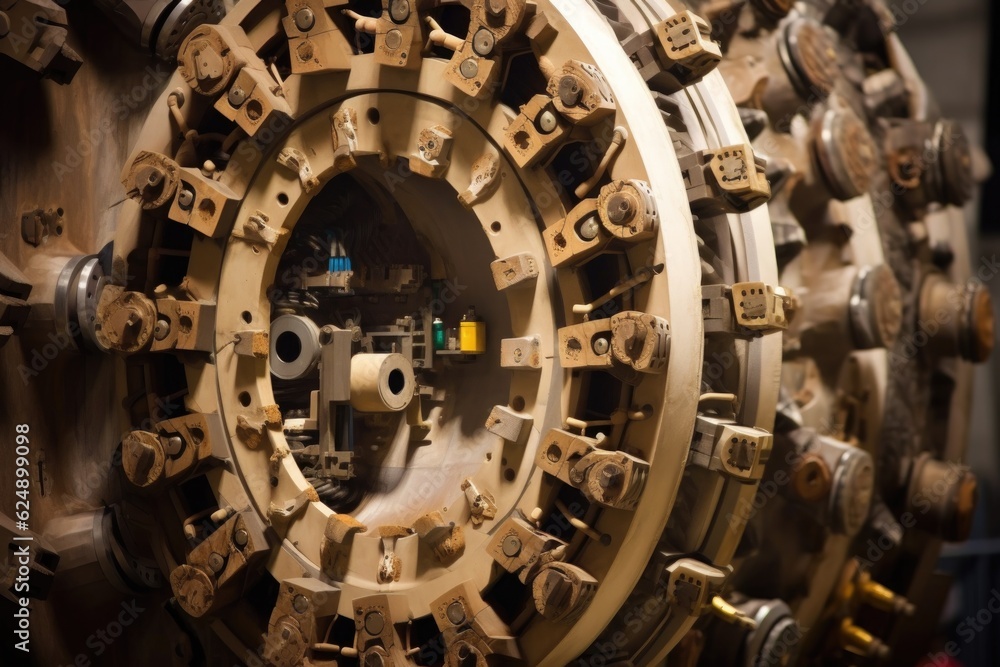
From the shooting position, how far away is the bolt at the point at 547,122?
2.06 meters

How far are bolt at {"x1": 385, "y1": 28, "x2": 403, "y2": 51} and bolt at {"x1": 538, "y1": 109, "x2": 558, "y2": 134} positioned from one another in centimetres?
37

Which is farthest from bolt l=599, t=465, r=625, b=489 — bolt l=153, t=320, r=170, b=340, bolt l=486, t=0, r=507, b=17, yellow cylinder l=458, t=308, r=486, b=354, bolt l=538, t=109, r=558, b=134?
bolt l=153, t=320, r=170, b=340

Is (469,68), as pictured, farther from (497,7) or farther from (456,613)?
(456,613)

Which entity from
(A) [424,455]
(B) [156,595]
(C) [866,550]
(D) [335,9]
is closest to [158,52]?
(D) [335,9]

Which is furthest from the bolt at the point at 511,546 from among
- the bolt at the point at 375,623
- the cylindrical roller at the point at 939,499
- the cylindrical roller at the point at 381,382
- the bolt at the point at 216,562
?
the cylindrical roller at the point at 939,499

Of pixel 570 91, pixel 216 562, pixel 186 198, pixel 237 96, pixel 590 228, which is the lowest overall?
pixel 216 562

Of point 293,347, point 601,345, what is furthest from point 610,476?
point 293,347

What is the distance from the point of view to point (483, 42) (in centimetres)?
210

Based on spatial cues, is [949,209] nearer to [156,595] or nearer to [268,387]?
[268,387]

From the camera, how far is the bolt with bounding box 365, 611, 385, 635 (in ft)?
7.37

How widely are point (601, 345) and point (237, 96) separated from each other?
3.53 feet

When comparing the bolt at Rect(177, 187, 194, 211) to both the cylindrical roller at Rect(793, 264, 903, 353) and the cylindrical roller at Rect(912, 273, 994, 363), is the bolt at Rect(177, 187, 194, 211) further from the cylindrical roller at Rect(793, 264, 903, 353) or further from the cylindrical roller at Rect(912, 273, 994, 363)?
the cylindrical roller at Rect(912, 273, 994, 363)

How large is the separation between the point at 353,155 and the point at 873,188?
5.10 feet

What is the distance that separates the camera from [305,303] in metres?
2.70
